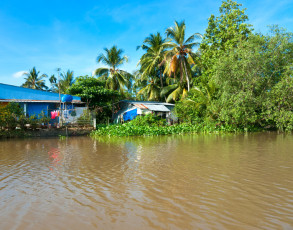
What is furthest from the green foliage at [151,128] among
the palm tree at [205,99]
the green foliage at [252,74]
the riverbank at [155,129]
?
the green foliage at [252,74]

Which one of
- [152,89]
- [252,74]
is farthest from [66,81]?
[252,74]

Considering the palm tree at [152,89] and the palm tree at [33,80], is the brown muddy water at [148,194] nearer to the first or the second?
the palm tree at [152,89]

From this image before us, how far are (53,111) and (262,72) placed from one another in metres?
16.3

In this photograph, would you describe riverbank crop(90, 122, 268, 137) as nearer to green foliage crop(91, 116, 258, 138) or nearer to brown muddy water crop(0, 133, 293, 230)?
green foliage crop(91, 116, 258, 138)

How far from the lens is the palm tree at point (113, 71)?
27.0 m

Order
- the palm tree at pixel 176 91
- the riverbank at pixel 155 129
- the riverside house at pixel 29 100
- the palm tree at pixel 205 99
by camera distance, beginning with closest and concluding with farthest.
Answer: the riverbank at pixel 155 129, the riverside house at pixel 29 100, the palm tree at pixel 205 99, the palm tree at pixel 176 91

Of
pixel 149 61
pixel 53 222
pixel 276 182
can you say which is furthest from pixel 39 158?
pixel 149 61

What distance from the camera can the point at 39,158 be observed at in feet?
26.3

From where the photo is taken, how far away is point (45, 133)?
15609 mm

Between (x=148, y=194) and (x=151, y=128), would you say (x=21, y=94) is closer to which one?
(x=151, y=128)

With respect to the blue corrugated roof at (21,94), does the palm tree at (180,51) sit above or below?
above

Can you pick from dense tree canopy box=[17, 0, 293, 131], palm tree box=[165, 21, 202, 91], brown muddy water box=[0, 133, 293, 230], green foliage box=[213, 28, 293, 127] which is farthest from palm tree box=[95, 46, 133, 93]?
brown muddy water box=[0, 133, 293, 230]

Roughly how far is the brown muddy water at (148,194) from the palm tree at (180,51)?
1747 cm

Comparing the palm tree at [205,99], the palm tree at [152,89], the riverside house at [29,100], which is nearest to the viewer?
the riverside house at [29,100]
